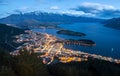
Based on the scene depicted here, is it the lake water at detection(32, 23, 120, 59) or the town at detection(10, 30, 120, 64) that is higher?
the town at detection(10, 30, 120, 64)

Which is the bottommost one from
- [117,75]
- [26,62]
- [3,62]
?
[117,75]

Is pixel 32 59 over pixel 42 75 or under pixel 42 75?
over

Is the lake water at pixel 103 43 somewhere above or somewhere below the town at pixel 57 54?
below

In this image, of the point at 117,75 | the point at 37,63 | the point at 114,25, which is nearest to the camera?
the point at 37,63

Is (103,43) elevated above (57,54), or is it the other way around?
(57,54)

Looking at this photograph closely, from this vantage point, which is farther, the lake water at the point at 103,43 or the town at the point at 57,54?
the lake water at the point at 103,43

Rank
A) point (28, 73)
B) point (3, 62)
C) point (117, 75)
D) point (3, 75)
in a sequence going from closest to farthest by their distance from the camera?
point (3, 75), point (28, 73), point (3, 62), point (117, 75)

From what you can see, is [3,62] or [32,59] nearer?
[32,59]

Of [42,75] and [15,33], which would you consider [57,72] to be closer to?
[42,75]

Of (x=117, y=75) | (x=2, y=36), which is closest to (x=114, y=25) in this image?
(x=2, y=36)

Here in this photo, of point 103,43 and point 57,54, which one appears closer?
point 57,54

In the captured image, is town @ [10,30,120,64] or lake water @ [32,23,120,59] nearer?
town @ [10,30,120,64]
